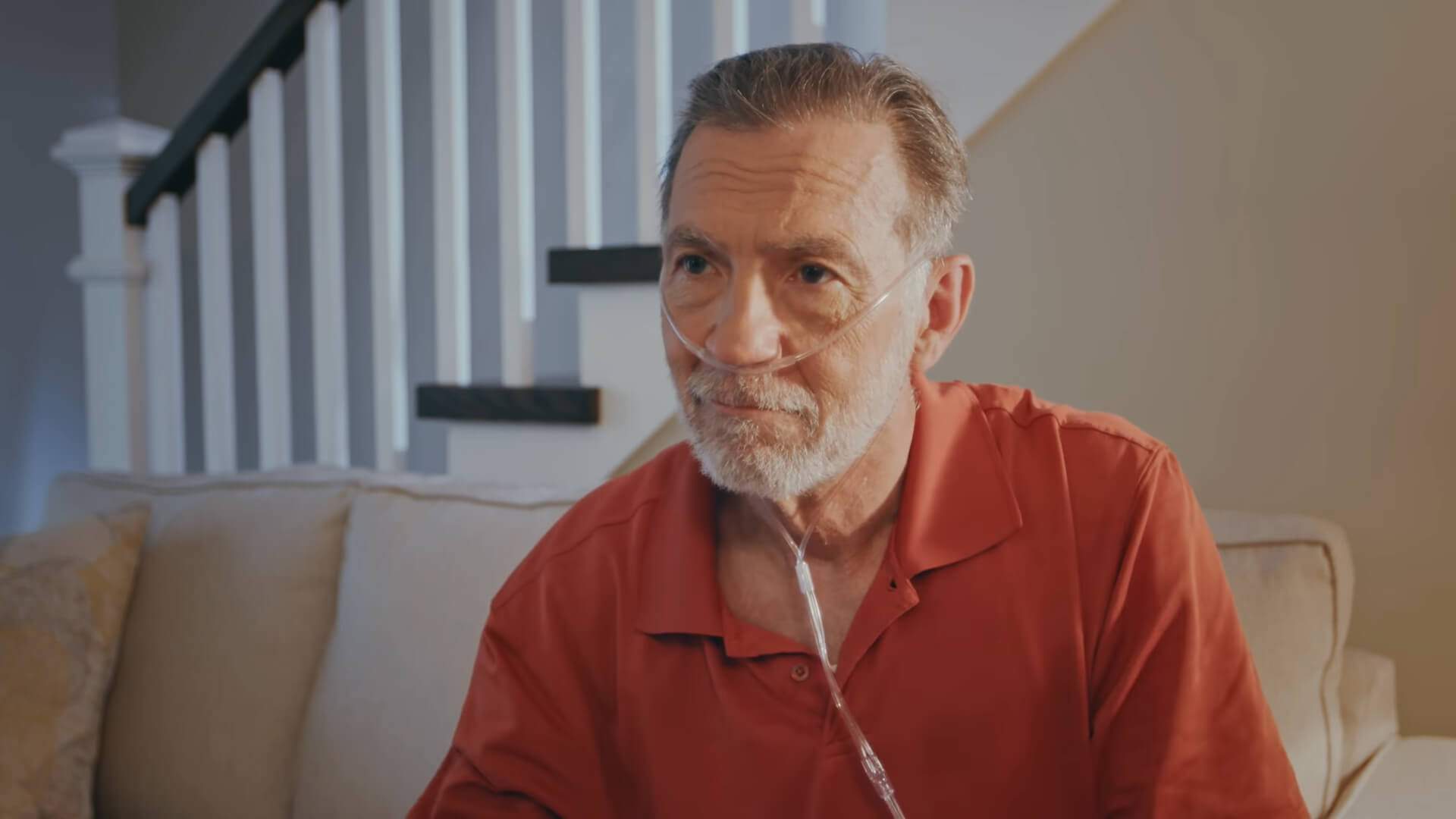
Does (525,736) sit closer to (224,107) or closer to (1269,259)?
(1269,259)

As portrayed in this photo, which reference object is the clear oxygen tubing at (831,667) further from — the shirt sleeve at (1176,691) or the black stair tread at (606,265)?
the black stair tread at (606,265)

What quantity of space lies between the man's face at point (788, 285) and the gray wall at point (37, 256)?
2539mm

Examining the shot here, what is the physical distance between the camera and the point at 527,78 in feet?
6.35

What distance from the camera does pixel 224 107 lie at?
2.13 metres

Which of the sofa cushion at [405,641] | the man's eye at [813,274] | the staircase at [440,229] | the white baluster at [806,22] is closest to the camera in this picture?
the man's eye at [813,274]

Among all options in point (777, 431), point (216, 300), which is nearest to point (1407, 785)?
point (777, 431)

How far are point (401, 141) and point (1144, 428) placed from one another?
2.01m

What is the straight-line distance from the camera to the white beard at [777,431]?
96cm

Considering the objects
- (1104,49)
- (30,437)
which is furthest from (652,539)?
(30,437)

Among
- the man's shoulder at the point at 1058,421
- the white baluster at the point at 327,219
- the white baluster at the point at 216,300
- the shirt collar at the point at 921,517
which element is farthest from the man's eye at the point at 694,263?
the white baluster at the point at 216,300

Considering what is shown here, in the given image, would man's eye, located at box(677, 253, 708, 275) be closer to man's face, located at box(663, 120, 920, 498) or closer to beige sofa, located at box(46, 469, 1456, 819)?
man's face, located at box(663, 120, 920, 498)

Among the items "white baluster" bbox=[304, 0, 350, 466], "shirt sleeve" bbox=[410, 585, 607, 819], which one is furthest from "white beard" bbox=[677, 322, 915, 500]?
"white baluster" bbox=[304, 0, 350, 466]

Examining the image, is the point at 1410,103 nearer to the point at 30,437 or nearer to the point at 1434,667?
the point at 1434,667

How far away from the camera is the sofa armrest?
45.6 inches
